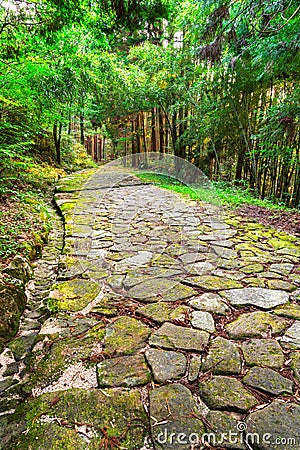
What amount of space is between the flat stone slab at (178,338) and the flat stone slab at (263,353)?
0.24 metres

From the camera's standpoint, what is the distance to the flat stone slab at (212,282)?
7.41ft

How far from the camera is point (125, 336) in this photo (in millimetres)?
1635

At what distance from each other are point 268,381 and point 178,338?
20.7 inches

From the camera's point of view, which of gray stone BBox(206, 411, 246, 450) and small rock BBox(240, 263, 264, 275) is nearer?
gray stone BBox(206, 411, 246, 450)

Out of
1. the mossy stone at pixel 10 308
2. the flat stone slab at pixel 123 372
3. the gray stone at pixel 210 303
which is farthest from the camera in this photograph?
the gray stone at pixel 210 303

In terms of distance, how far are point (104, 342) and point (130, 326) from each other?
21 centimetres

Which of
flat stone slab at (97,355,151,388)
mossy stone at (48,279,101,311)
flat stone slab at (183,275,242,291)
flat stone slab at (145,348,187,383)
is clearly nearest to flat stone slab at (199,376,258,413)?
flat stone slab at (145,348,187,383)

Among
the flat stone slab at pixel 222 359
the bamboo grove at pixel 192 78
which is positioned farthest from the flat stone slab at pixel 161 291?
the bamboo grove at pixel 192 78

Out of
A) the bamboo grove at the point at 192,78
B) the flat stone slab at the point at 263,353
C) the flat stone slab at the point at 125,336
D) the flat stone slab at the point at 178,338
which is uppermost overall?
the bamboo grove at the point at 192,78

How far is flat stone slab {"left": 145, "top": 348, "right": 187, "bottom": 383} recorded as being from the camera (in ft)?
4.31

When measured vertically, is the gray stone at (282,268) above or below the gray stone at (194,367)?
above

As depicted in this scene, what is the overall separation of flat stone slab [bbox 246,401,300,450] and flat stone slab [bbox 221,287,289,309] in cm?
87

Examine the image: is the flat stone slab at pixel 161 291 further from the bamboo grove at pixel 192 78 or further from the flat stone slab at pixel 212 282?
the bamboo grove at pixel 192 78

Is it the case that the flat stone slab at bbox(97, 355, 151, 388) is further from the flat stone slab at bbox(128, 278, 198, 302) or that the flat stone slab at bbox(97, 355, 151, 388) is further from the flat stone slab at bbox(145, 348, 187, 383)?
the flat stone slab at bbox(128, 278, 198, 302)
